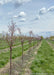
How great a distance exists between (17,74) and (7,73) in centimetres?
69

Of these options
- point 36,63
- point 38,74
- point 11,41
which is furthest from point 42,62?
point 11,41

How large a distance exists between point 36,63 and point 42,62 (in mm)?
849

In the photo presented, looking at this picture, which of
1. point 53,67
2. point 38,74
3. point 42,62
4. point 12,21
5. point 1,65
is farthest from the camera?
point 42,62

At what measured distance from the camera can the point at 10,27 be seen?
6684mm

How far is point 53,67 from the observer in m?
7.89

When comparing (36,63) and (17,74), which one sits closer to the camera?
(17,74)

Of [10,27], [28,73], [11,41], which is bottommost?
[28,73]

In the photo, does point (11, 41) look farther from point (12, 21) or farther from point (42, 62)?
point (42, 62)

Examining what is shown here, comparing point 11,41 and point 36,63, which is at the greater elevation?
point 11,41

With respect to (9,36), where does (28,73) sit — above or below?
below

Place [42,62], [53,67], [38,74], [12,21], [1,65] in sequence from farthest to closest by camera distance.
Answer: [42,62] < [1,65] < [53,67] < [12,21] < [38,74]

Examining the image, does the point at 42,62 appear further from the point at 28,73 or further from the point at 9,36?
the point at 9,36

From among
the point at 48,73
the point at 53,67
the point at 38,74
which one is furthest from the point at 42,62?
the point at 38,74

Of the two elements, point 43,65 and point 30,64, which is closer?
point 43,65
